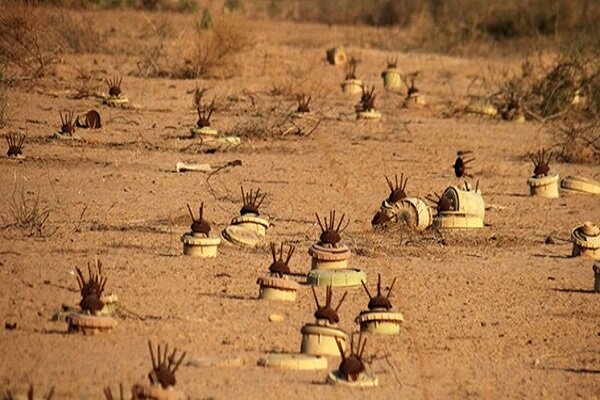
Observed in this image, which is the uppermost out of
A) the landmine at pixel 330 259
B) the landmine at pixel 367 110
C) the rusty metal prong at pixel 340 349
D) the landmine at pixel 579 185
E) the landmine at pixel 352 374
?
the landmine at pixel 367 110

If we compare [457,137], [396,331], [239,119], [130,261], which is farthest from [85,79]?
[396,331]

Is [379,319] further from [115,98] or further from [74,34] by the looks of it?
[74,34]

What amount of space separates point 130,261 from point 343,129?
677cm

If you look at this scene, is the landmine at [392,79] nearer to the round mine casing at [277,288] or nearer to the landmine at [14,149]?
the landmine at [14,149]

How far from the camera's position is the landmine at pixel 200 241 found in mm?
9648

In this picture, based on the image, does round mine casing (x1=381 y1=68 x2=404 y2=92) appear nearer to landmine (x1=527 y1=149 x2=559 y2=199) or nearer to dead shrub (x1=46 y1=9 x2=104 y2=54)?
dead shrub (x1=46 y1=9 x2=104 y2=54)

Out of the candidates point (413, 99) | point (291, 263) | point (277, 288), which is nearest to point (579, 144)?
point (413, 99)

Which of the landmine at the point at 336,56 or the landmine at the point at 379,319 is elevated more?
the landmine at the point at 336,56

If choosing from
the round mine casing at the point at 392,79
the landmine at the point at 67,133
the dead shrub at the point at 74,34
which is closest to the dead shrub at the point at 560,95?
the round mine casing at the point at 392,79

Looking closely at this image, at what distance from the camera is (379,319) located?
813 centimetres

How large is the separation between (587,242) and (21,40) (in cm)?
856

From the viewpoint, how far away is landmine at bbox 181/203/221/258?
965 centimetres

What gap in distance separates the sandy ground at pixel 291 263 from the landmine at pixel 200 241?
0.10 m

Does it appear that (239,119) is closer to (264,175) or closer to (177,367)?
(264,175)
